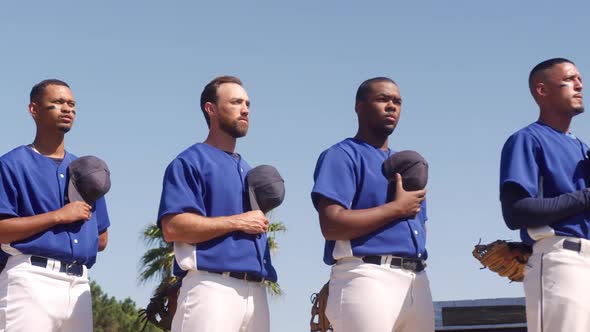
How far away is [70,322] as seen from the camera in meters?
7.55

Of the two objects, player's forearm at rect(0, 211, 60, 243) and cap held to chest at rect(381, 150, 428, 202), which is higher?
cap held to chest at rect(381, 150, 428, 202)

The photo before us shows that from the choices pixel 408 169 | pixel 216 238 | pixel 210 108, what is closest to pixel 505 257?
pixel 408 169

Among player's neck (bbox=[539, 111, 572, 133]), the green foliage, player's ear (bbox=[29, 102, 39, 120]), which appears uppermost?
player's neck (bbox=[539, 111, 572, 133])

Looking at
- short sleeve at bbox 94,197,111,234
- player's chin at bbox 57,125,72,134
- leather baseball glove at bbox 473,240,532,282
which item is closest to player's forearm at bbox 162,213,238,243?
short sleeve at bbox 94,197,111,234

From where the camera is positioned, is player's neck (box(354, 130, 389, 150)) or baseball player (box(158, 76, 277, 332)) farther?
player's neck (box(354, 130, 389, 150))

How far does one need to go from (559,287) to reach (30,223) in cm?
391

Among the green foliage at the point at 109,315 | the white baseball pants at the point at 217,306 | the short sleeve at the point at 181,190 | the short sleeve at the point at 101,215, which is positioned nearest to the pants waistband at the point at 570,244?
the white baseball pants at the point at 217,306

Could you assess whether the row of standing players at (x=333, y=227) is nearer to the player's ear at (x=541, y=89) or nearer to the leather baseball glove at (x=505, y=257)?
the player's ear at (x=541, y=89)

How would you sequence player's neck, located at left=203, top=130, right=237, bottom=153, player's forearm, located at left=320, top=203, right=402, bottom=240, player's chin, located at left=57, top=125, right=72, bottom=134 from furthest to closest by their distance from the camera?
player's chin, located at left=57, top=125, right=72, bottom=134 < player's neck, located at left=203, top=130, right=237, bottom=153 < player's forearm, located at left=320, top=203, right=402, bottom=240

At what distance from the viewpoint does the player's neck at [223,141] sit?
771cm

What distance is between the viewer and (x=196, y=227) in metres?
7.04

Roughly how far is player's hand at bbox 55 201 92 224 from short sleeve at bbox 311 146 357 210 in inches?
72.8

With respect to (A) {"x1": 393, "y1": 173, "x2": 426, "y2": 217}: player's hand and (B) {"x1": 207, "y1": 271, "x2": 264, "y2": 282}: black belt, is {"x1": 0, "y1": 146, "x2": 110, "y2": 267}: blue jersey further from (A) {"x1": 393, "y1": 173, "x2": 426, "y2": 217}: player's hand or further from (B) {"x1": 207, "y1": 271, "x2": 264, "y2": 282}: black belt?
(A) {"x1": 393, "y1": 173, "x2": 426, "y2": 217}: player's hand

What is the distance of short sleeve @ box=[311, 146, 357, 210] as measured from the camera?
23.3ft
